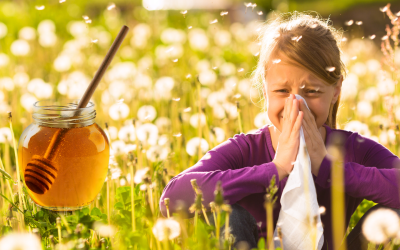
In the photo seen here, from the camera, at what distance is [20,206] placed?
4.55ft

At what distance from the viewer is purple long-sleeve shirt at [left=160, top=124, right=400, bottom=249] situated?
1255 millimetres

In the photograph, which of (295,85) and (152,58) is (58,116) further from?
(152,58)

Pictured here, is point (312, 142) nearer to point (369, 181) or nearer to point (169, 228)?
point (369, 181)

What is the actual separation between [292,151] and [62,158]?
0.64 metres

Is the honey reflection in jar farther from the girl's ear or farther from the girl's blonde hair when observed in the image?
the girl's ear

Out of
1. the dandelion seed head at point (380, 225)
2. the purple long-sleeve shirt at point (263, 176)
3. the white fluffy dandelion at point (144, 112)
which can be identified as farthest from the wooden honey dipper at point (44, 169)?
the white fluffy dandelion at point (144, 112)

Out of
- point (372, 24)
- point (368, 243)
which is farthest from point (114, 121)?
point (372, 24)

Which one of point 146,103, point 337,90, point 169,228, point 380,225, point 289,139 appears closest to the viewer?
point 169,228

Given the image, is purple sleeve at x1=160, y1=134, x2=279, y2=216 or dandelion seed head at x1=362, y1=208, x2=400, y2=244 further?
purple sleeve at x1=160, y1=134, x2=279, y2=216

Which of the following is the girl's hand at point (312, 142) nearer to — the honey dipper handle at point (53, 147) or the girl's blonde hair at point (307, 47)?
the girl's blonde hair at point (307, 47)

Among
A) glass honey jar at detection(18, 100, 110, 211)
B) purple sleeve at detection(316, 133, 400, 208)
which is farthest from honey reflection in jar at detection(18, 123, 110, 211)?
purple sleeve at detection(316, 133, 400, 208)

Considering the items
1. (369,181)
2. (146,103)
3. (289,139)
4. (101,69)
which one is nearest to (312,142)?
(289,139)

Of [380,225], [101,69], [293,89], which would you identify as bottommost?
[380,225]

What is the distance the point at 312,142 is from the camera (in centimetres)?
133
